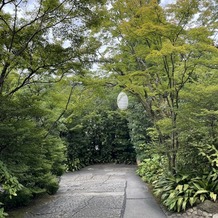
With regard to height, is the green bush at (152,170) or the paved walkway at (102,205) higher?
the green bush at (152,170)

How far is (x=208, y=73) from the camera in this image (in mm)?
5691

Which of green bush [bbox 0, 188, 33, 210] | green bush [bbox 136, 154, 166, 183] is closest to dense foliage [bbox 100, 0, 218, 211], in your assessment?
green bush [bbox 136, 154, 166, 183]

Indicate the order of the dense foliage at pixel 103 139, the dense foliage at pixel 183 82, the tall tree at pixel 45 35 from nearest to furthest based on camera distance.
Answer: the tall tree at pixel 45 35 < the dense foliage at pixel 183 82 < the dense foliage at pixel 103 139

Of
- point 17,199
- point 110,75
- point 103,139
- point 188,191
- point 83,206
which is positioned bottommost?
point 83,206

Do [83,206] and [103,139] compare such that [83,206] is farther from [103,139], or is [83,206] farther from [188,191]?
[103,139]

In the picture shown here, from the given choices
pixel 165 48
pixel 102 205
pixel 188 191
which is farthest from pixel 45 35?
pixel 188 191

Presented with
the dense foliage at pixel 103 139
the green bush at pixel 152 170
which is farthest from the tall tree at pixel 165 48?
the dense foliage at pixel 103 139

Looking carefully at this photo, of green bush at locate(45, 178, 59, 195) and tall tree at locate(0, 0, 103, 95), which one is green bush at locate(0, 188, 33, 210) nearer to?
green bush at locate(45, 178, 59, 195)

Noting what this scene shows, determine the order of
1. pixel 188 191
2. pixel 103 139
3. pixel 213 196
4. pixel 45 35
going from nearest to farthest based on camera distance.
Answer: pixel 213 196 → pixel 45 35 → pixel 188 191 → pixel 103 139

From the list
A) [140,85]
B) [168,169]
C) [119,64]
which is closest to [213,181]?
[168,169]

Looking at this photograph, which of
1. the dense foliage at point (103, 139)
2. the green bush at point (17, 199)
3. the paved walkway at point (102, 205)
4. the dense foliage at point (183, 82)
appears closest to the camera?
the paved walkway at point (102, 205)

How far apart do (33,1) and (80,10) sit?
0.83m

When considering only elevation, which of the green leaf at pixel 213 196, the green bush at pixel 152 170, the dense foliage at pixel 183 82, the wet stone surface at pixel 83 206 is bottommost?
the wet stone surface at pixel 83 206

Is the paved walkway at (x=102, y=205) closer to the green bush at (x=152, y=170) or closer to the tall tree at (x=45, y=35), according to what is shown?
the green bush at (x=152, y=170)
